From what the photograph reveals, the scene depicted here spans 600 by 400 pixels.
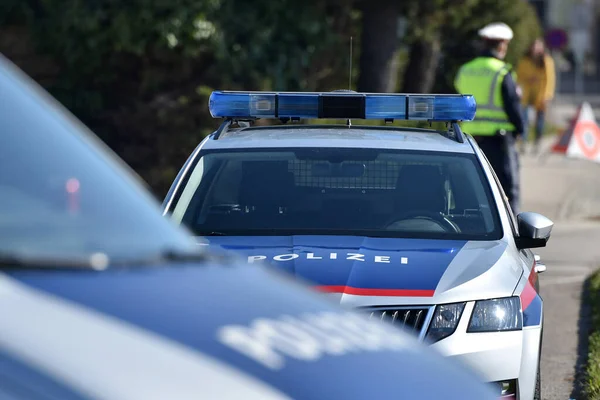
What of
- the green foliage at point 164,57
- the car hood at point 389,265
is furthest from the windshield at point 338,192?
the green foliage at point 164,57

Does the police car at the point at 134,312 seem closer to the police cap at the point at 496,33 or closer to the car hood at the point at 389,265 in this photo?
the car hood at the point at 389,265

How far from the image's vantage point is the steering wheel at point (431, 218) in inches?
230

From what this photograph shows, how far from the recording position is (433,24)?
17766mm

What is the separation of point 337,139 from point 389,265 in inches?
48.6

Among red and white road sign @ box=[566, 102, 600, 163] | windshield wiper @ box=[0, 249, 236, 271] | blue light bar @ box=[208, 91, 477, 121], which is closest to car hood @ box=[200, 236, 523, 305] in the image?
blue light bar @ box=[208, 91, 477, 121]

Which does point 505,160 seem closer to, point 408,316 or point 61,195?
point 408,316

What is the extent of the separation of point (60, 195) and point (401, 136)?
393 cm

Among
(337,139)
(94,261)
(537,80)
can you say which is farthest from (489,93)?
(537,80)

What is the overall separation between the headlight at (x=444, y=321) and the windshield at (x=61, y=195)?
217 centimetres

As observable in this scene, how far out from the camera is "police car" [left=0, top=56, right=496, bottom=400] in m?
2.08

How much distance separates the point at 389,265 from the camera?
200 inches

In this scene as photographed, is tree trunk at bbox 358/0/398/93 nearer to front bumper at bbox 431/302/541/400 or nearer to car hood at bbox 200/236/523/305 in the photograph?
car hood at bbox 200/236/523/305

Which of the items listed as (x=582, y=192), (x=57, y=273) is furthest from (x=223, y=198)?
(x=582, y=192)

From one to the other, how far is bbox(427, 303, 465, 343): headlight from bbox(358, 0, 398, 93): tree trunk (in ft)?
38.6
